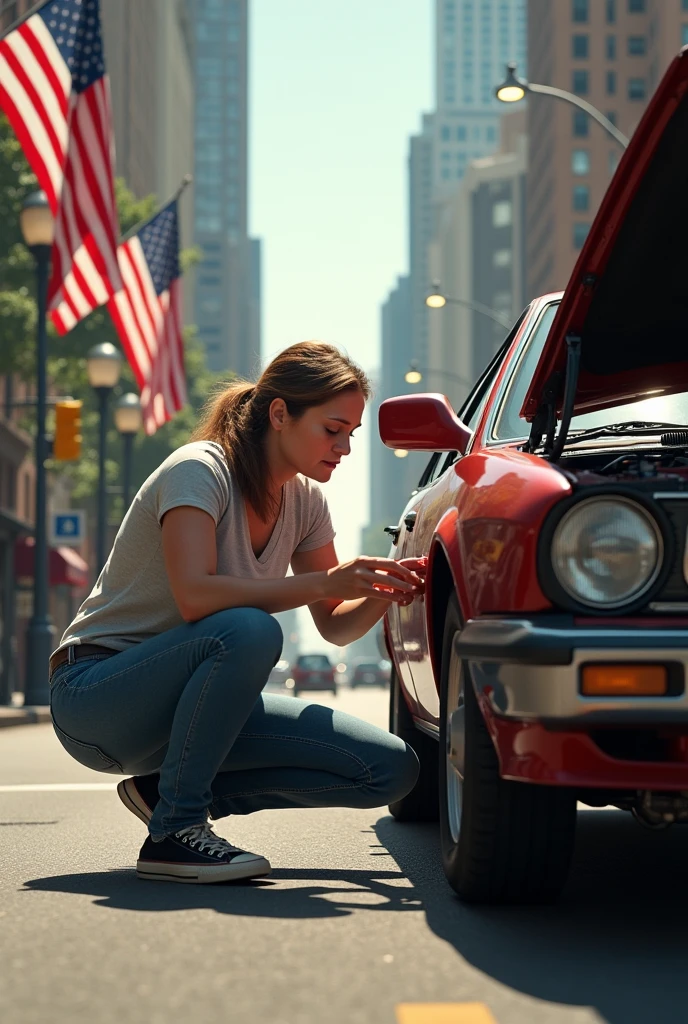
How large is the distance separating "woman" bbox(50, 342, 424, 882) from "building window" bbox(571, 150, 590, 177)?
9645 cm

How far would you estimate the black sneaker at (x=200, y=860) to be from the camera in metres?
4.47

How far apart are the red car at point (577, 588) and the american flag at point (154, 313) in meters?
16.7

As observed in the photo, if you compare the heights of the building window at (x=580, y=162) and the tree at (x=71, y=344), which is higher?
the building window at (x=580, y=162)

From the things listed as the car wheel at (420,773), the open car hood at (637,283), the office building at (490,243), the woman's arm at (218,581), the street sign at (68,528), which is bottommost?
the street sign at (68,528)

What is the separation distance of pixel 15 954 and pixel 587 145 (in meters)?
98.5

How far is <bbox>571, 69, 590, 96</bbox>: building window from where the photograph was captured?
98938 millimetres

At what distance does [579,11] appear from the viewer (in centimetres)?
10050

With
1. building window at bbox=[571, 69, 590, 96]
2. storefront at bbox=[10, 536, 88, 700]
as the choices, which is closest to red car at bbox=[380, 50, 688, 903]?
storefront at bbox=[10, 536, 88, 700]

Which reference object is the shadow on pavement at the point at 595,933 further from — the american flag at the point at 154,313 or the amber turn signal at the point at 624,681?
the american flag at the point at 154,313

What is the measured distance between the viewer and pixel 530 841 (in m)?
3.86

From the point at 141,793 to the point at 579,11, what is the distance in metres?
101

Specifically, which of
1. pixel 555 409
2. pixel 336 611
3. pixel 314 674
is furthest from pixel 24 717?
pixel 314 674

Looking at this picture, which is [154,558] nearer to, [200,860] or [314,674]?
[200,860]

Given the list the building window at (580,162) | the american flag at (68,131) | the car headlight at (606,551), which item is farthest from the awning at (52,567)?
the building window at (580,162)
